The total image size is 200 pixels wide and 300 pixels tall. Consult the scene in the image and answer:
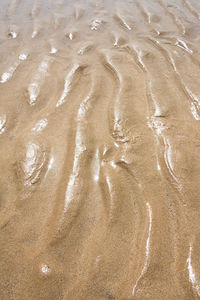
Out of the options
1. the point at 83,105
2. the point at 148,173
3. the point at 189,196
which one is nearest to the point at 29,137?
the point at 83,105

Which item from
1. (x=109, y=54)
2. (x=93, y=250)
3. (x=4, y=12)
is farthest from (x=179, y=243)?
(x=4, y=12)

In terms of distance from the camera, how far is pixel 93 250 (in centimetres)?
115

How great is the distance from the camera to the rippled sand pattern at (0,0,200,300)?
1077 millimetres

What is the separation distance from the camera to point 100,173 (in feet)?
4.86

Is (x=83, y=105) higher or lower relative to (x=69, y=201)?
higher

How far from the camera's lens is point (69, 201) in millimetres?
1340

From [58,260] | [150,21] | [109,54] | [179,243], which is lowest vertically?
[58,260]

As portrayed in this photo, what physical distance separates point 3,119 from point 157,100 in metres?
1.34

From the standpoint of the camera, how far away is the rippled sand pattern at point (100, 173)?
1.08 m

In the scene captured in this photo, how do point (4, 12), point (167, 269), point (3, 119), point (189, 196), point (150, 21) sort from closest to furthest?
point (167, 269), point (189, 196), point (3, 119), point (150, 21), point (4, 12)

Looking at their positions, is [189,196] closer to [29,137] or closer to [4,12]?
[29,137]

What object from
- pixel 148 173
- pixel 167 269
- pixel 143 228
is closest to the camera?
pixel 167 269

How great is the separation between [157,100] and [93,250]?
1.37 m

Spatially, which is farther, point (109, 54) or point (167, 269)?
point (109, 54)
